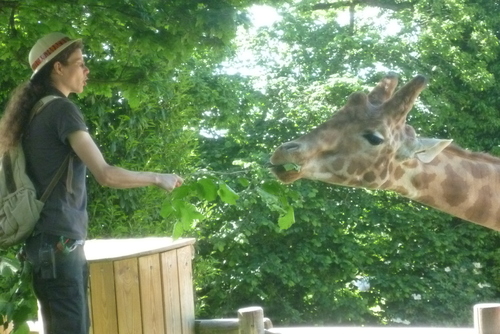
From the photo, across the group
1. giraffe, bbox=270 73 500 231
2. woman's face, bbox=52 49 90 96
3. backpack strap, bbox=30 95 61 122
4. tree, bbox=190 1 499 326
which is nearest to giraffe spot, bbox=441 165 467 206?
giraffe, bbox=270 73 500 231

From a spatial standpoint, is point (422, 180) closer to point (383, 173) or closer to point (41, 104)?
point (383, 173)

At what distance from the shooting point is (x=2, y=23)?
3.91 metres

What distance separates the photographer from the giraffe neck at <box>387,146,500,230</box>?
13.7ft

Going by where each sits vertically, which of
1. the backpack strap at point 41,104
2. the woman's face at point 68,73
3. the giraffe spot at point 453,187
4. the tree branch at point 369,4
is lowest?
the giraffe spot at point 453,187

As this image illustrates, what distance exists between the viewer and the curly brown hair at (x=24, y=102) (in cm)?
285

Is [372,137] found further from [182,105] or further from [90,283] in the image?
[182,105]

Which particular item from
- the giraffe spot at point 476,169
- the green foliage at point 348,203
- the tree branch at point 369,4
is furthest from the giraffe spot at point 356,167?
the tree branch at point 369,4

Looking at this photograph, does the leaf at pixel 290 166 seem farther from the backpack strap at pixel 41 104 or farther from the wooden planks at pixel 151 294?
the backpack strap at pixel 41 104

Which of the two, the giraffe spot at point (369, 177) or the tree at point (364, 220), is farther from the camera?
the tree at point (364, 220)

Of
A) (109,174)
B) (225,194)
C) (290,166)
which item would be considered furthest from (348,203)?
(109,174)

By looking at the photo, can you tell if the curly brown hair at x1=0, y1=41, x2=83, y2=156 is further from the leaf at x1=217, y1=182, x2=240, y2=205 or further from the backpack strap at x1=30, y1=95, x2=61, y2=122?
the leaf at x1=217, y1=182, x2=240, y2=205

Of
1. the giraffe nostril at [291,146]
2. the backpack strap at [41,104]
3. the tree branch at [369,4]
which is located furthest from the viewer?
the tree branch at [369,4]

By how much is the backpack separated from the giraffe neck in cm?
205

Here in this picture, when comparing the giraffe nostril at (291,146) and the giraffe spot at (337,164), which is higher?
the giraffe nostril at (291,146)
